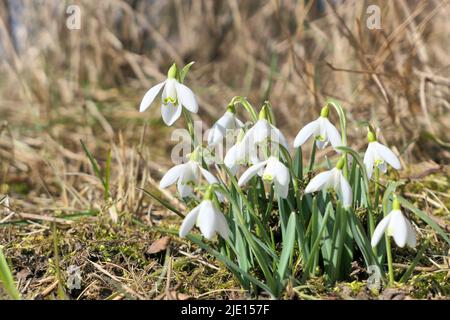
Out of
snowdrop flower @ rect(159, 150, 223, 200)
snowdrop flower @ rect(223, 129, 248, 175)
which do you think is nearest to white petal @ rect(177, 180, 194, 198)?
snowdrop flower @ rect(159, 150, 223, 200)

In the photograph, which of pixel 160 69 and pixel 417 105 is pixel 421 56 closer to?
pixel 417 105

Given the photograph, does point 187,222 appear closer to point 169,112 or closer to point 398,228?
point 169,112

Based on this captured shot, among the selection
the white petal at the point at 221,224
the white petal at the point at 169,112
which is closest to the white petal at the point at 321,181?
the white petal at the point at 221,224

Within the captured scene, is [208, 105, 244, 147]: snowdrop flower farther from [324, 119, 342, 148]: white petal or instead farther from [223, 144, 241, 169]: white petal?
[324, 119, 342, 148]: white petal

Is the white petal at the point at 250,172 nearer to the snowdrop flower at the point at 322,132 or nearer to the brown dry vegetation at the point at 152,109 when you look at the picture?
the snowdrop flower at the point at 322,132

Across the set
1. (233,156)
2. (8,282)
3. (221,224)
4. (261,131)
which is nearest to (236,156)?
(233,156)

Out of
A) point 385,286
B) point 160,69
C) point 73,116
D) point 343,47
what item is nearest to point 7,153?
point 73,116
